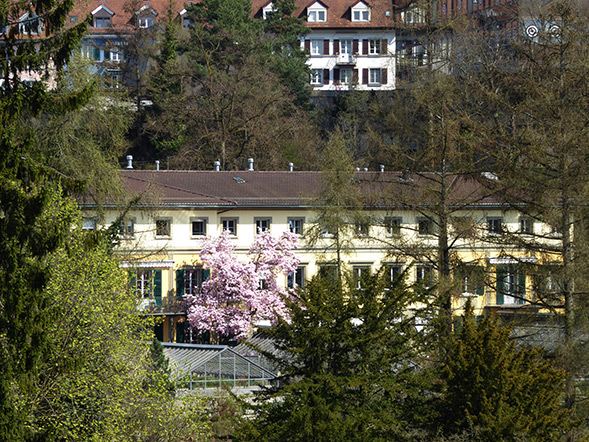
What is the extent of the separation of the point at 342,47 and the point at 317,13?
12.3ft

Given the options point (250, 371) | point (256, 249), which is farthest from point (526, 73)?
point (256, 249)

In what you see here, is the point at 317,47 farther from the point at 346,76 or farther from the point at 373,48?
the point at 373,48

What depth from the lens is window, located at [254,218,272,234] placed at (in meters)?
44.8

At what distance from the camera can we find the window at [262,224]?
4481cm

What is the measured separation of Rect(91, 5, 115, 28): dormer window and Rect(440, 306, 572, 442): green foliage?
7115 centimetres

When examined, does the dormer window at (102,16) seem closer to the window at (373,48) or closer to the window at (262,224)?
the window at (373,48)

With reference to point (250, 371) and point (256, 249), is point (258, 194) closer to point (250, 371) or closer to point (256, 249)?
point (256, 249)

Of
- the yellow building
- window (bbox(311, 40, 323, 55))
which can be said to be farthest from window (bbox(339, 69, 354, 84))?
the yellow building

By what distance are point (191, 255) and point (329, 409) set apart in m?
27.0

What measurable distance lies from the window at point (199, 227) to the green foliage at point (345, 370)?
983 inches

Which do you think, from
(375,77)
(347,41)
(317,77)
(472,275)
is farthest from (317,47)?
(472,275)

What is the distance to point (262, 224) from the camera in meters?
45.0

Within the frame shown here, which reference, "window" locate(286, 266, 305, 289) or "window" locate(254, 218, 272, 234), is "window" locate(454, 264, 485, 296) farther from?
"window" locate(254, 218, 272, 234)

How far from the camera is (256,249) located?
42.8m
